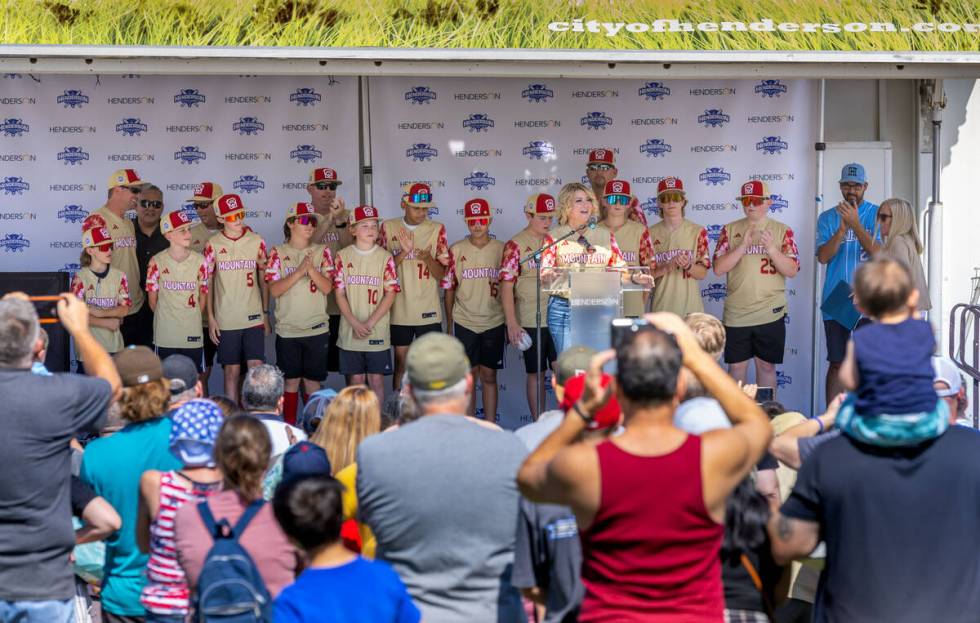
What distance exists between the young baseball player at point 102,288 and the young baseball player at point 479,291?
92.5 inches

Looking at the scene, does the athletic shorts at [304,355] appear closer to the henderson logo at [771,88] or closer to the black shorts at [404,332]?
the black shorts at [404,332]

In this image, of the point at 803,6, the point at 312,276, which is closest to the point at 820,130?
the point at 803,6

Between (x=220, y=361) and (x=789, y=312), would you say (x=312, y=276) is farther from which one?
(x=789, y=312)

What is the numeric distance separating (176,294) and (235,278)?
17.0 inches

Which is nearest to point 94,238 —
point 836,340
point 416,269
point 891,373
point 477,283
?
point 416,269

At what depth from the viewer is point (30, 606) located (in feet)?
11.8

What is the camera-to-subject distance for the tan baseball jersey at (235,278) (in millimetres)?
8445

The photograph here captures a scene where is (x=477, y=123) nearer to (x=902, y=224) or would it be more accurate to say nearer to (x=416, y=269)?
(x=416, y=269)

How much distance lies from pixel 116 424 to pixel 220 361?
420 centimetres

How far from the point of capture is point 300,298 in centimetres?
848

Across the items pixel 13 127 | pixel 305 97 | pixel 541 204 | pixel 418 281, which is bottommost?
pixel 418 281

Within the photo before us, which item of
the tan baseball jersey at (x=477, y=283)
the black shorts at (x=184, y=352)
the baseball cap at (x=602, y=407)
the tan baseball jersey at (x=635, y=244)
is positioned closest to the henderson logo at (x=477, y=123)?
the tan baseball jersey at (x=477, y=283)

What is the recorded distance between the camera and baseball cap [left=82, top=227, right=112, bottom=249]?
26.8 feet

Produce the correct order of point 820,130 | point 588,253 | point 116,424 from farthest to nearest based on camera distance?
point 820,130 → point 588,253 → point 116,424
